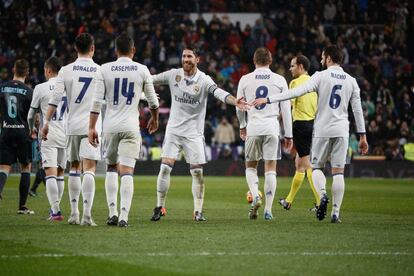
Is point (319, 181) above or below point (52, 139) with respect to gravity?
below

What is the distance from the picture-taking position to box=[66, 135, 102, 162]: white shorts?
42.1ft

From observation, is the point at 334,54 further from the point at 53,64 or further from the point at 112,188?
the point at 53,64

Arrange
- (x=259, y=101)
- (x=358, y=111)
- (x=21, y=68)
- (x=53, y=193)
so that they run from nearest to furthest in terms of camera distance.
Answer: (x=259, y=101), (x=358, y=111), (x=53, y=193), (x=21, y=68)

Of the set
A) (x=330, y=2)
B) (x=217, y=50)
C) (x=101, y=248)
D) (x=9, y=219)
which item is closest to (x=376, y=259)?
(x=101, y=248)

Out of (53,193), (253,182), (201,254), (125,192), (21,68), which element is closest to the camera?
(201,254)

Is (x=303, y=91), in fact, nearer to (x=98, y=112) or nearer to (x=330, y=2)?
(x=98, y=112)

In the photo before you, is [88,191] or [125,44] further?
[88,191]

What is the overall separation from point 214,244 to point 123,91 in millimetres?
2928

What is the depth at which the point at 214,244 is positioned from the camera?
10570 mm

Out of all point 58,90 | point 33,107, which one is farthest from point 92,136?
point 33,107

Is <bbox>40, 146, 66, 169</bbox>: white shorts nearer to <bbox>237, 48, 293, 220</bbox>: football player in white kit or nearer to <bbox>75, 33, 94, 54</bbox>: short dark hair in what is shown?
<bbox>75, 33, 94, 54</bbox>: short dark hair

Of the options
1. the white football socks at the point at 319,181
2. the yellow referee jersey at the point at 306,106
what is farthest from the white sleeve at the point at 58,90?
the yellow referee jersey at the point at 306,106

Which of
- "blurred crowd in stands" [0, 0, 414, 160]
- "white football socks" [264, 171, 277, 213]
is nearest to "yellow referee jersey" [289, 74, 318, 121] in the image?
"white football socks" [264, 171, 277, 213]

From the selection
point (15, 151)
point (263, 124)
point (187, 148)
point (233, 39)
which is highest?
point (233, 39)
